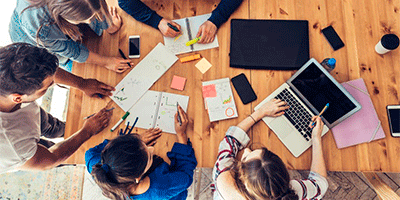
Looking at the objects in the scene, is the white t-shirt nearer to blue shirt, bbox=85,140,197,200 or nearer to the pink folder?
blue shirt, bbox=85,140,197,200

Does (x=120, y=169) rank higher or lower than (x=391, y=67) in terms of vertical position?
lower

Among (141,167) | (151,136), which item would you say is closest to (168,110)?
(151,136)

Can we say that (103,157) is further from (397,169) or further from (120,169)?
(397,169)

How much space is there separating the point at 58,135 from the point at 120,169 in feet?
3.14

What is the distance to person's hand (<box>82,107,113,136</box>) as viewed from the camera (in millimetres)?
1379

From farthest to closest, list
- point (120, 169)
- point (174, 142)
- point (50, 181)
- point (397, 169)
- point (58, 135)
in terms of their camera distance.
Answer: point (50, 181) → point (58, 135) → point (174, 142) → point (397, 169) → point (120, 169)

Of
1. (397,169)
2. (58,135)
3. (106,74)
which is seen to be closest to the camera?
(397,169)

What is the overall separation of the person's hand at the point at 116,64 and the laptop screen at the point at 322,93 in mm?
935

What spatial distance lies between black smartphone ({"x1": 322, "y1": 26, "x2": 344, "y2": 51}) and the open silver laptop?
0.82ft

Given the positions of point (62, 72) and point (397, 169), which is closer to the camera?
Result: point (397, 169)

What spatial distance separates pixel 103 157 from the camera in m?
1.11

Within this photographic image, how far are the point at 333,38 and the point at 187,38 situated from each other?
815mm

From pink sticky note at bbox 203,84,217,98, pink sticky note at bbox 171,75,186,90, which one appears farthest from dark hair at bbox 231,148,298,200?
pink sticky note at bbox 171,75,186,90

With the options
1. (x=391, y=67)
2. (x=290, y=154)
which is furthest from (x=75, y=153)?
(x=391, y=67)
